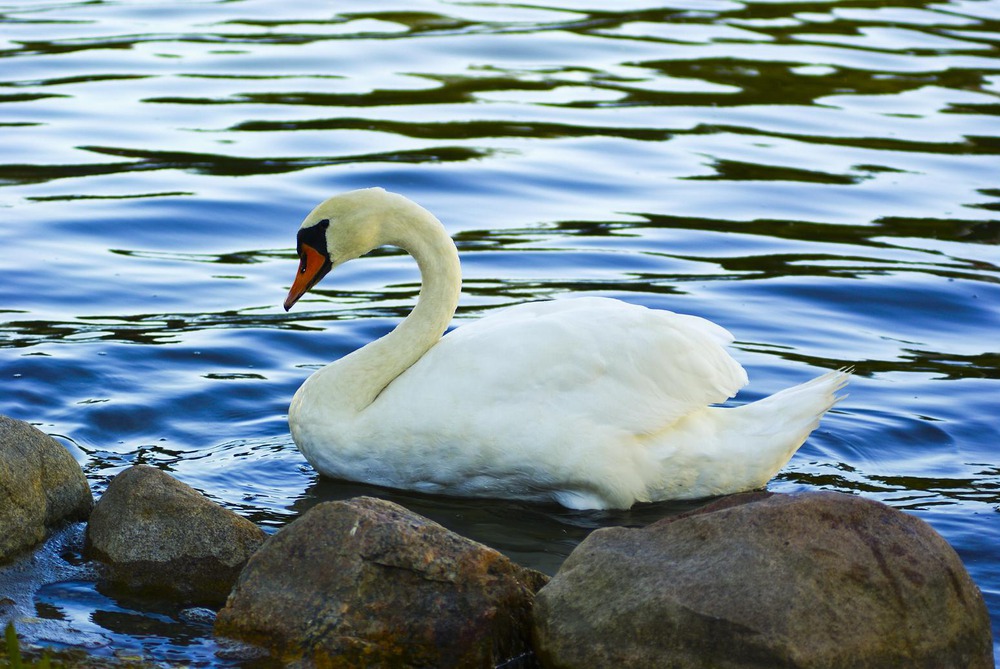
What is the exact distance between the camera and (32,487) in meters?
6.64

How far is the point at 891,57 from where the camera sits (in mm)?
19672

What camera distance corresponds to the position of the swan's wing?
24.3ft

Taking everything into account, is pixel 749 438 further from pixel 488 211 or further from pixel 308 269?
pixel 488 211

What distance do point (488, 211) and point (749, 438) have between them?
633cm

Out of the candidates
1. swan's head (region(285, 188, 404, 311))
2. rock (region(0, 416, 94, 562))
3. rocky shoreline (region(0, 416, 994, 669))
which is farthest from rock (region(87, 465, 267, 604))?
swan's head (region(285, 188, 404, 311))

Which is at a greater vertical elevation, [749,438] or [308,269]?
[308,269]

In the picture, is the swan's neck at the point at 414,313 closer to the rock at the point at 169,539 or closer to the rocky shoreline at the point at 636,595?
the rock at the point at 169,539

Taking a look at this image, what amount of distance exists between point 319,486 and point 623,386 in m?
1.61

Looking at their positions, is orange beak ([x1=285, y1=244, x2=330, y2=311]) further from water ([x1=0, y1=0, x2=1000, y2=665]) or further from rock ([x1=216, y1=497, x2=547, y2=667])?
rock ([x1=216, y1=497, x2=547, y2=667])

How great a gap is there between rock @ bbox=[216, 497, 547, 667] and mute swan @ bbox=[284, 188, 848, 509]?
142 cm

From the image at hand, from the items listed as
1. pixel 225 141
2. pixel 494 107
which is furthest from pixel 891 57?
pixel 225 141

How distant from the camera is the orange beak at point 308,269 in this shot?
7918mm

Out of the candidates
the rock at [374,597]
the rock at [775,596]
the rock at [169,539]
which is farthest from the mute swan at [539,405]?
the rock at [775,596]

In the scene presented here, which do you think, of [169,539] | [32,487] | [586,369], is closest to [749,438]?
[586,369]
